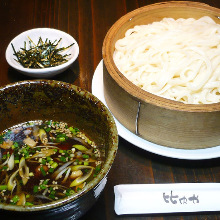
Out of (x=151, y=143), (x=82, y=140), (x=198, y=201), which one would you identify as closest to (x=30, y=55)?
(x=82, y=140)

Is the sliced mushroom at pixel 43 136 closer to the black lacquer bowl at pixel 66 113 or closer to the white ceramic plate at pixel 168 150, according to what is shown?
the black lacquer bowl at pixel 66 113

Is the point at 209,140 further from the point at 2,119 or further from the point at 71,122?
the point at 2,119

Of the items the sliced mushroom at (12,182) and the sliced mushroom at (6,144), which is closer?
the sliced mushroom at (12,182)

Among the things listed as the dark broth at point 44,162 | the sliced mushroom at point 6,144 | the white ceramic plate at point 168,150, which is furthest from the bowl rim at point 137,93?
the sliced mushroom at point 6,144

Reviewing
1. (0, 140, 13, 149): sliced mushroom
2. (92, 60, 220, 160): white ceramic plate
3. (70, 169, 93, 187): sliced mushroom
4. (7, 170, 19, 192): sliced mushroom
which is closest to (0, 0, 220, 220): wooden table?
(92, 60, 220, 160): white ceramic plate

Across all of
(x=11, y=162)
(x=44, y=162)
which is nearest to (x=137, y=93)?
(x=44, y=162)
